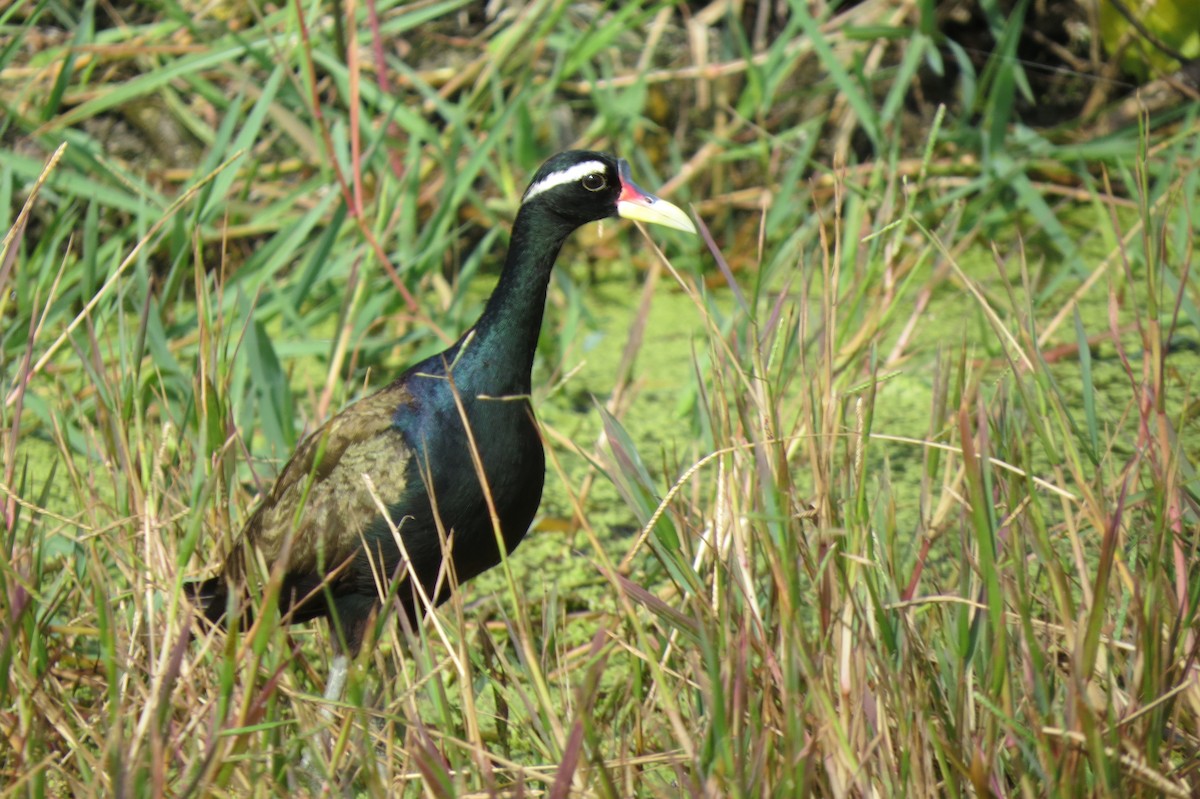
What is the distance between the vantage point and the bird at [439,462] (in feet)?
6.03

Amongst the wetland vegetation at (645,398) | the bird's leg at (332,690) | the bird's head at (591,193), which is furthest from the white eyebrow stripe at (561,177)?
the bird's leg at (332,690)

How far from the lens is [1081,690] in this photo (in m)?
1.24

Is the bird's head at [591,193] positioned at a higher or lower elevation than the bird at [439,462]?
higher

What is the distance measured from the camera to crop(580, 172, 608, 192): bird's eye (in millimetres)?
1997

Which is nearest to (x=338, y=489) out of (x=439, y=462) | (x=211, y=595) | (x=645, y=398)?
(x=439, y=462)

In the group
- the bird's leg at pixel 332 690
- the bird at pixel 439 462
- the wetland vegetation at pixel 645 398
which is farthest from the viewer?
the bird at pixel 439 462

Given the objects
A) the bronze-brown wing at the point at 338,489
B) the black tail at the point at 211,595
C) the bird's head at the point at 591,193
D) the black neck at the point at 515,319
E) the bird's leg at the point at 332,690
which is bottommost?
the bird's leg at the point at 332,690

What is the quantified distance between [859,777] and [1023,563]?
0.26 m

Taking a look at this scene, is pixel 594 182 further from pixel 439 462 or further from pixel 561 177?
pixel 439 462

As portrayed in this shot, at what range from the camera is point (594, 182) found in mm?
2008

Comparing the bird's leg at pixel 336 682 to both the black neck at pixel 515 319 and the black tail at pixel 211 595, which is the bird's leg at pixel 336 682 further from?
the black neck at pixel 515 319

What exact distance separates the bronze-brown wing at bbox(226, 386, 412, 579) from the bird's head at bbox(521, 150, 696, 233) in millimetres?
319

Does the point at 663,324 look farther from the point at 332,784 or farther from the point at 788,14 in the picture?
the point at 332,784

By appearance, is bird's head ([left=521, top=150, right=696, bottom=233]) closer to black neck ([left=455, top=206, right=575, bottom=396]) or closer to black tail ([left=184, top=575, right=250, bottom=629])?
black neck ([left=455, top=206, right=575, bottom=396])
